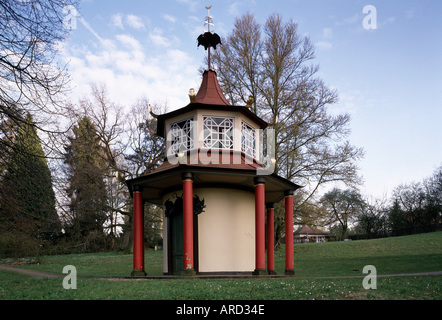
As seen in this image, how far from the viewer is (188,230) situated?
1412 cm

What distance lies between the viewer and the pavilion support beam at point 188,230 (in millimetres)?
14031

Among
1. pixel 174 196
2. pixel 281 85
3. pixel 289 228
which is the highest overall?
pixel 281 85

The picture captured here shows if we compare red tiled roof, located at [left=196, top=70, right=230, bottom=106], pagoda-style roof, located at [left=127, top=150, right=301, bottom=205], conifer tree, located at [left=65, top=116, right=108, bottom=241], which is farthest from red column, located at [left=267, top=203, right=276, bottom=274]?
conifer tree, located at [left=65, top=116, right=108, bottom=241]

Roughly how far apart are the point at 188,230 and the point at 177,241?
314cm

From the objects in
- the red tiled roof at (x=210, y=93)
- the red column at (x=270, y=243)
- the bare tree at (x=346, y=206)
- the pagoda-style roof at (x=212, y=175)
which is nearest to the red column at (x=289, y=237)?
the pagoda-style roof at (x=212, y=175)

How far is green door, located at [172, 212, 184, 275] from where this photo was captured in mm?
16764

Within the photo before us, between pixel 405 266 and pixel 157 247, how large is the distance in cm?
2649

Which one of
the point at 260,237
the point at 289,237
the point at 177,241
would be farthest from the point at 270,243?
the point at 177,241

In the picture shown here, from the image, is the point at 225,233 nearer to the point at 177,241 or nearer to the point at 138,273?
the point at 177,241

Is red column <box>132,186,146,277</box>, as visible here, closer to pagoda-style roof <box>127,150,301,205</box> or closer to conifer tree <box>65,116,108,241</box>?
pagoda-style roof <box>127,150,301,205</box>

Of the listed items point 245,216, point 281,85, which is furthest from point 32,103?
point 281,85

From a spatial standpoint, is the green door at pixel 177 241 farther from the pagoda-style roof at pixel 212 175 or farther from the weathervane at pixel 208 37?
the weathervane at pixel 208 37
